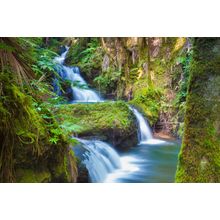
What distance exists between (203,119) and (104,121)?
1.29 metres

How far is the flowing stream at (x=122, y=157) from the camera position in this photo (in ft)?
8.72

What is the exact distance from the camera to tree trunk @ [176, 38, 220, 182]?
6.51ft

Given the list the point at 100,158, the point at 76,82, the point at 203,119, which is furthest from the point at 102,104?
the point at 203,119

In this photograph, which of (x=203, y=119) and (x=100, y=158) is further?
(x=100, y=158)

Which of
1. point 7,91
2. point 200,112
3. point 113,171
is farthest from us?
point 113,171

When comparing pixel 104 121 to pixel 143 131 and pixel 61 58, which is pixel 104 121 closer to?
pixel 143 131

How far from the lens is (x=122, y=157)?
2.88 m

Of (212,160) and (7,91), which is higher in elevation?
(7,91)

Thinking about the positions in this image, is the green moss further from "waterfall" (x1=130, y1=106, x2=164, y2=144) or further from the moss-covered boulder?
"waterfall" (x1=130, y1=106, x2=164, y2=144)

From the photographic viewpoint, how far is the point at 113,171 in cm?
275

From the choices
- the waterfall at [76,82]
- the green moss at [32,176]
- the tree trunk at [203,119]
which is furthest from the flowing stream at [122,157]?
the tree trunk at [203,119]
